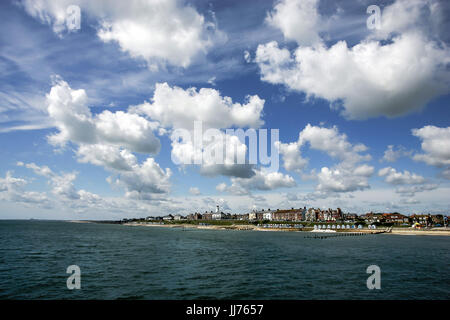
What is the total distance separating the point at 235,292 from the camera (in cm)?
3091

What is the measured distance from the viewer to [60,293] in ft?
97.9

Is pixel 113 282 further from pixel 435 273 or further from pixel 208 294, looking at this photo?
pixel 435 273
